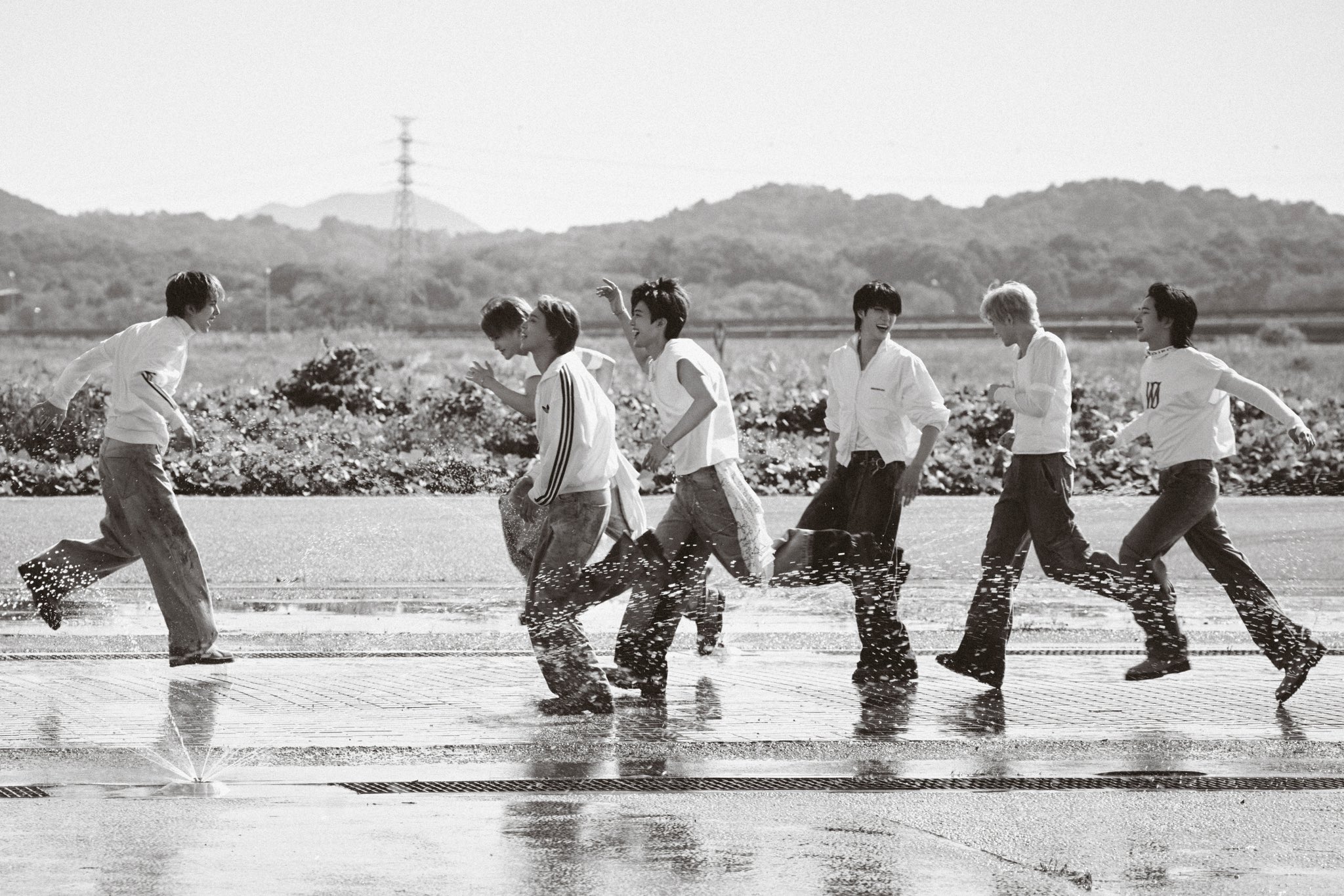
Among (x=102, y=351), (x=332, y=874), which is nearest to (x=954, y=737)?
(x=332, y=874)

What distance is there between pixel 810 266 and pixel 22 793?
128m

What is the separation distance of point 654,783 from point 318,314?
307 feet

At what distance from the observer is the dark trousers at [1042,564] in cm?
777

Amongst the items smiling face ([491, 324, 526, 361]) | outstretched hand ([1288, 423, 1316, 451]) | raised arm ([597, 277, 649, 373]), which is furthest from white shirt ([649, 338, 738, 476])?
outstretched hand ([1288, 423, 1316, 451])

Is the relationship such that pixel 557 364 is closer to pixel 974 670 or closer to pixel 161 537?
pixel 161 537

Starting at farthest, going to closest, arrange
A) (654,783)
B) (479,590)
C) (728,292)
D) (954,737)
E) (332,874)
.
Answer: (728,292) < (479,590) < (954,737) < (654,783) < (332,874)

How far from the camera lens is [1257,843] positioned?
5.15 meters

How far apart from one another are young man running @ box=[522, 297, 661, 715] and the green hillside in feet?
238

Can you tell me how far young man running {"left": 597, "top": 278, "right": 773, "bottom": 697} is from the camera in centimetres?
771

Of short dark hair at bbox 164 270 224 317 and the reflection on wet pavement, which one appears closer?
the reflection on wet pavement

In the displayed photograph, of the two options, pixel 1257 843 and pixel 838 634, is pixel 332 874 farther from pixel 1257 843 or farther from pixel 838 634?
pixel 838 634

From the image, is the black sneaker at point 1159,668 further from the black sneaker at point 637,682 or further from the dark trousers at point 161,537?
the dark trousers at point 161,537

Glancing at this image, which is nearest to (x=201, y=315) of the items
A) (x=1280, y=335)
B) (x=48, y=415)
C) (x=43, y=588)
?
(x=48, y=415)

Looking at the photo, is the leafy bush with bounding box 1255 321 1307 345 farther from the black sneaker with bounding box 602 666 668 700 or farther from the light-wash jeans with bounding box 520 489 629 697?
the light-wash jeans with bounding box 520 489 629 697
